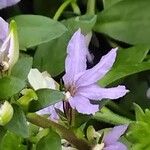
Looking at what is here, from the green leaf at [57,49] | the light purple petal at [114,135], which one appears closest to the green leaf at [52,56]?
the green leaf at [57,49]

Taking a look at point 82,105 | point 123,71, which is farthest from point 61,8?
point 82,105

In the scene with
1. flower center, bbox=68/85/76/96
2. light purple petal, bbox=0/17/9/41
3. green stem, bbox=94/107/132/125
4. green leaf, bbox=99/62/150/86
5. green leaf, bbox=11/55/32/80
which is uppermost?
light purple petal, bbox=0/17/9/41

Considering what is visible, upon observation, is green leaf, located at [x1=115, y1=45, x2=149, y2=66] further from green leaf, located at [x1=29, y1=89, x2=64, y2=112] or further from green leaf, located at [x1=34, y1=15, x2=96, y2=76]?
green leaf, located at [x1=29, y1=89, x2=64, y2=112]

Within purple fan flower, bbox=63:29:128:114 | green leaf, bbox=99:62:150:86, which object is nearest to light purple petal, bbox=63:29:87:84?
purple fan flower, bbox=63:29:128:114

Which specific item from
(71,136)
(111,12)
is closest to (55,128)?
(71,136)

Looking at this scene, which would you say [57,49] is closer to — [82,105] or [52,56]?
[52,56]
